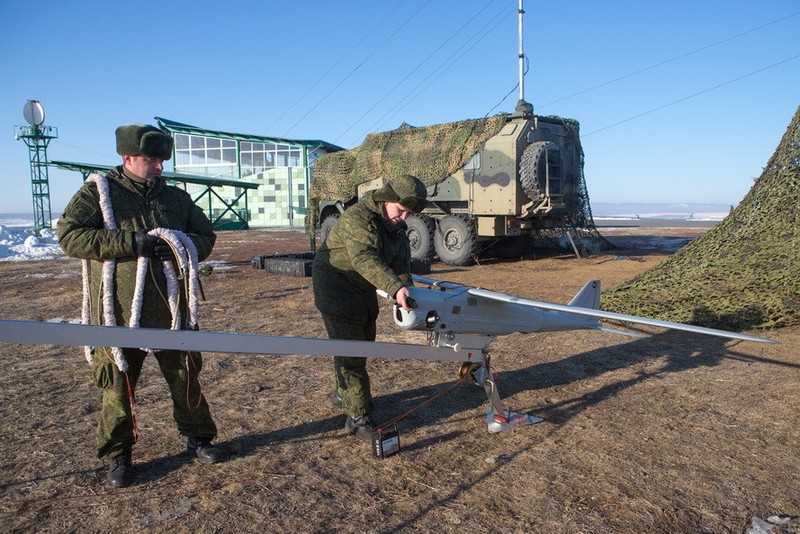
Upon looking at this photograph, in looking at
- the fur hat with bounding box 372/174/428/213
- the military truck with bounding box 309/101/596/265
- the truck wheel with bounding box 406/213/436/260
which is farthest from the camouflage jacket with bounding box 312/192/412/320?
the truck wheel with bounding box 406/213/436/260

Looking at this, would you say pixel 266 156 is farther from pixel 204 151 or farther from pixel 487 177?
pixel 487 177

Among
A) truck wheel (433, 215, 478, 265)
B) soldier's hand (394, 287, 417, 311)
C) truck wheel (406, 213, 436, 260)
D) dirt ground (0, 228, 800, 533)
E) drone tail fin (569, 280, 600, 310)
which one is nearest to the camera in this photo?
dirt ground (0, 228, 800, 533)

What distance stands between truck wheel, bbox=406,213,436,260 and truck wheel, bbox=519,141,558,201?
277cm

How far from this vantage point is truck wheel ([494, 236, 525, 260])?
1534 cm

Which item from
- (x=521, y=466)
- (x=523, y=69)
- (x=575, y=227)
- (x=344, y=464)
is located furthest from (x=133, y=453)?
(x=523, y=69)

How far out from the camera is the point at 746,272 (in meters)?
6.96

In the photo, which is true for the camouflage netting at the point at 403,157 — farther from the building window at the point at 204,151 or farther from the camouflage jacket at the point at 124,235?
the building window at the point at 204,151

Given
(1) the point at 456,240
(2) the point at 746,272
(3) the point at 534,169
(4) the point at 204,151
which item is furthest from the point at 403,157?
(4) the point at 204,151

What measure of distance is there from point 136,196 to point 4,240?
23.0 meters

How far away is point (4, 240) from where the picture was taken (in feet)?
70.7

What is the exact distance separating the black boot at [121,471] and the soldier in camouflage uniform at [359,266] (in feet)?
4.66

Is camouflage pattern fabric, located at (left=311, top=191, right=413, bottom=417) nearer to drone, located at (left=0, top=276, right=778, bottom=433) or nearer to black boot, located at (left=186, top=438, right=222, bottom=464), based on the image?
drone, located at (left=0, top=276, right=778, bottom=433)

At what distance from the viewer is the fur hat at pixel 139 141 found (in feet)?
10.3

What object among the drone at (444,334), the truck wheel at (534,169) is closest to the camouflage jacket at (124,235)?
the drone at (444,334)
